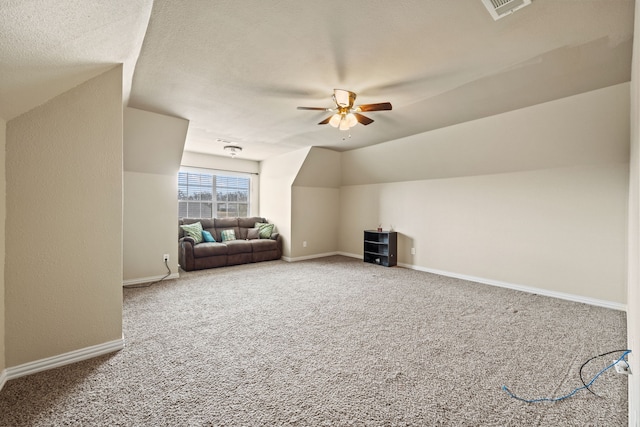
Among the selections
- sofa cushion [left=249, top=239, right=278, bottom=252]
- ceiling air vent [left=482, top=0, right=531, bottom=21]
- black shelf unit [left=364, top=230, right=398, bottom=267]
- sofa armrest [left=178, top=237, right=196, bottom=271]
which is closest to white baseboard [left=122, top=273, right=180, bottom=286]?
sofa armrest [left=178, top=237, right=196, bottom=271]

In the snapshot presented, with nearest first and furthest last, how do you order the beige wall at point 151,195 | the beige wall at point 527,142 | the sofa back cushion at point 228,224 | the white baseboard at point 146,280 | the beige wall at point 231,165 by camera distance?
the beige wall at point 527,142
the beige wall at point 151,195
the white baseboard at point 146,280
the sofa back cushion at point 228,224
the beige wall at point 231,165

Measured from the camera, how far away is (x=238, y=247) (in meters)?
5.75

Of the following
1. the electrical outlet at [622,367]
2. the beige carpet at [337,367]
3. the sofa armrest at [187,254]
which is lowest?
the beige carpet at [337,367]

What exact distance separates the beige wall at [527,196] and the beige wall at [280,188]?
5.34ft

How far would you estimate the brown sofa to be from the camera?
207 inches

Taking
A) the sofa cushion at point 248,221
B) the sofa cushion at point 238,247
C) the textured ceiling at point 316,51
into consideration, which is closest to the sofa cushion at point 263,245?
the sofa cushion at point 238,247

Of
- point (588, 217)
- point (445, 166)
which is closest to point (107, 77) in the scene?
point (445, 166)

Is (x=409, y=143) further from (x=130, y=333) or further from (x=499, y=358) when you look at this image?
(x=130, y=333)

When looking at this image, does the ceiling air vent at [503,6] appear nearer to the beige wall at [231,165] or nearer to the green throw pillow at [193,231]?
the green throw pillow at [193,231]

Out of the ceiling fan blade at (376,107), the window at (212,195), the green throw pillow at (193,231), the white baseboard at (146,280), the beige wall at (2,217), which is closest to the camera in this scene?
the beige wall at (2,217)

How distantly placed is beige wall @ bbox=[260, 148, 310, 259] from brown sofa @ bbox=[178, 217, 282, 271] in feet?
0.86

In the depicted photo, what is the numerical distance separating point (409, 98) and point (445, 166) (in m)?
2.00

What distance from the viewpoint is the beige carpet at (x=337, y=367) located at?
1636mm

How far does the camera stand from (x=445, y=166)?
15.8 feet
